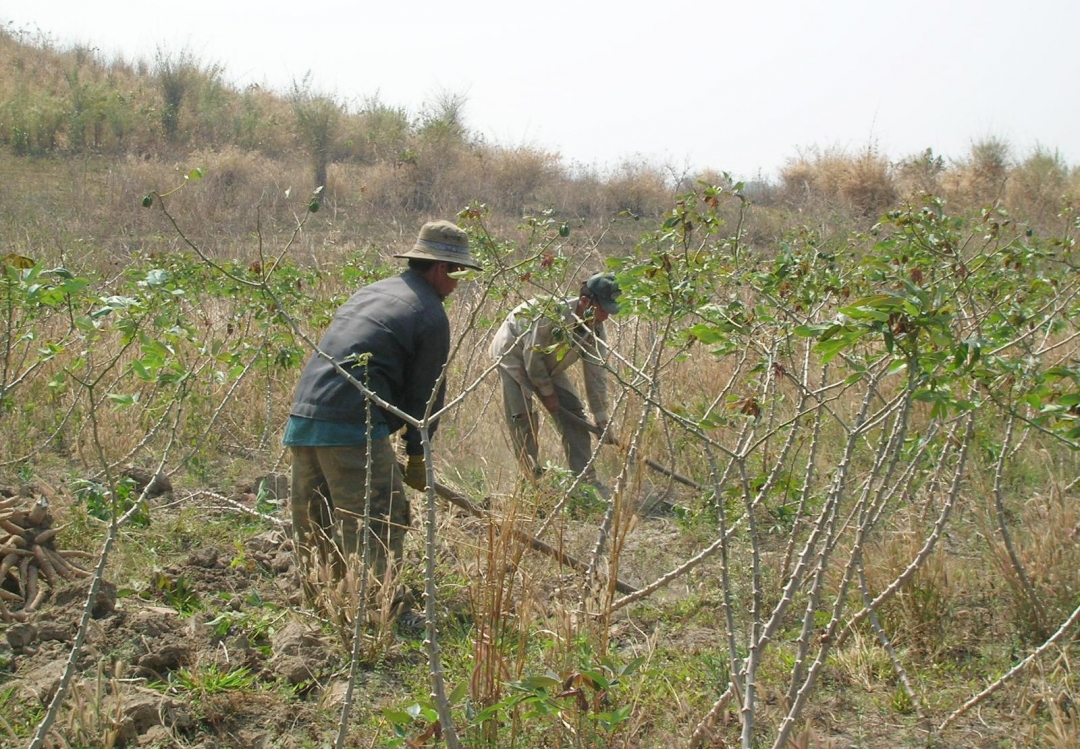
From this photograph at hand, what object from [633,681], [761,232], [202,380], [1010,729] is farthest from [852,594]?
[761,232]

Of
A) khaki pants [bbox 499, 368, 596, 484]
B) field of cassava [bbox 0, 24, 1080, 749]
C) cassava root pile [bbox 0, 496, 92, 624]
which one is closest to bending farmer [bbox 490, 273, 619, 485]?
khaki pants [bbox 499, 368, 596, 484]

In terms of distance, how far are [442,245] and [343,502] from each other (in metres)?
1.14

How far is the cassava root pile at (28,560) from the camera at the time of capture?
3.79 metres

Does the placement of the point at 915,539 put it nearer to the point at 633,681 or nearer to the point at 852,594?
the point at 852,594

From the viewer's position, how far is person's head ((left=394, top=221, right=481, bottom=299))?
418 centimetres

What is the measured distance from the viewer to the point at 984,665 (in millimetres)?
3789

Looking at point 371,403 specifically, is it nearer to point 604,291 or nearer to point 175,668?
point 175,668

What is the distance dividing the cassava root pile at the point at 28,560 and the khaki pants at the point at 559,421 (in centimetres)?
273

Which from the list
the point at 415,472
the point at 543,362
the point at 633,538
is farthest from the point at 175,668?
the point at 543,362

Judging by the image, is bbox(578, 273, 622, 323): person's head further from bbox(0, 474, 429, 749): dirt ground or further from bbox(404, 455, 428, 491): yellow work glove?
bbox(0, 474, 429, 749): dirt ground

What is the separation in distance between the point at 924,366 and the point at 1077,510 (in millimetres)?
3078

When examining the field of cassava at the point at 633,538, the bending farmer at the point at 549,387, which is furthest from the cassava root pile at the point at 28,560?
the bending farmer at the point at 549,387

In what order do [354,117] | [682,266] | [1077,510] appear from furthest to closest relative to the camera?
[354,117] < [1077,510] < [682,266]

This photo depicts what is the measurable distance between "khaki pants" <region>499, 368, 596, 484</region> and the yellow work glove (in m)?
1.70
